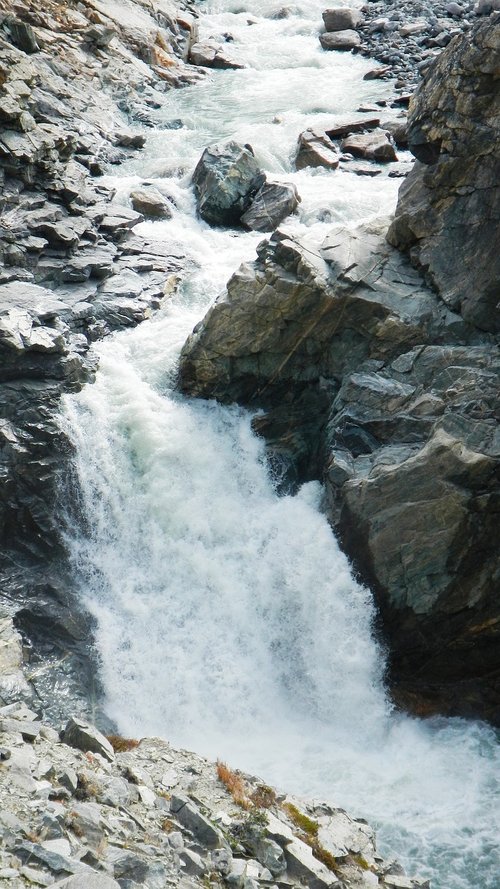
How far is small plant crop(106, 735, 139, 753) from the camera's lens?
668 inches

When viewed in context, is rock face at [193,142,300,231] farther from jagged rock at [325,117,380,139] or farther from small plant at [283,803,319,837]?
small plant at [283,803,319,837]

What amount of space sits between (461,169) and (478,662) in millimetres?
12721

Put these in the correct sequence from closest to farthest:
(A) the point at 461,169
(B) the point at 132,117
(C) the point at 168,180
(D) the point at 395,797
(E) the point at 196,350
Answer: (D) the point at 395,797 < (A) the point at 461,169 < (E) the point at 196,350 < (C) the point at 168,180 < (B) the point at 132,117

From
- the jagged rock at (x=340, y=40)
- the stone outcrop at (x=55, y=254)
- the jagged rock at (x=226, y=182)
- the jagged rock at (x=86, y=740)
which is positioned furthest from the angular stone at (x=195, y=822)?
the jagged rock at (x=340, y=40)

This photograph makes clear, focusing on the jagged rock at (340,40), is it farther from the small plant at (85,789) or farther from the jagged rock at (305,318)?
the small plant at (85,789)

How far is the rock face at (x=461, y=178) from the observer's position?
20.2m

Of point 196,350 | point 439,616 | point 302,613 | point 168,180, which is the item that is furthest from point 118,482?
point 168,180

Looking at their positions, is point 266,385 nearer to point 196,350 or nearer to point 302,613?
point 196,350

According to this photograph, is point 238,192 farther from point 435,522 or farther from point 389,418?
point 435,522

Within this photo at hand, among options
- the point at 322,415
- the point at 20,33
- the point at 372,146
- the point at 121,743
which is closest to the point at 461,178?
the point at 322,415

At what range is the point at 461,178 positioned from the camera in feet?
69.1

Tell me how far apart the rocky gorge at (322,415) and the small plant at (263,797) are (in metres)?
0.05

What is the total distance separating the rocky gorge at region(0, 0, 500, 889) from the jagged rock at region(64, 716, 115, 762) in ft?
0.36

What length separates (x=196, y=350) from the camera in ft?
75.3
